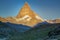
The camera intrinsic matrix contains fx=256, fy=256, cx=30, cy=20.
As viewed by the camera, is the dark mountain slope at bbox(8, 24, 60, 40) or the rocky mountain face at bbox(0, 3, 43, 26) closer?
the dark mountain slope at bbox(8, 24, 60, 40)

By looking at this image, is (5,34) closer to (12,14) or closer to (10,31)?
(10,31)

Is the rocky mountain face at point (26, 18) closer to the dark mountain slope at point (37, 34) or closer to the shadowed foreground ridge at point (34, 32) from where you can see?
the shadowed foreground ridge at point (34, 32)

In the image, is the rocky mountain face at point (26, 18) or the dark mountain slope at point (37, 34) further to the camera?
the rocky mountain face at point (26, 18)

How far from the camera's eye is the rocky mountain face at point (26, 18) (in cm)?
1148

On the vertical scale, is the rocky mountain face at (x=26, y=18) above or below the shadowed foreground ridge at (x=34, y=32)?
above

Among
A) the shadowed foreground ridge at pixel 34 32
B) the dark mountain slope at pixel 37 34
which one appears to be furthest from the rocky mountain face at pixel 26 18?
the dark mountain slope at pixel 37 34

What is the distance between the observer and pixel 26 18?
458 inches

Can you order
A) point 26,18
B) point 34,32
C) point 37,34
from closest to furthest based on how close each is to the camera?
point 37,34 < point 34,32 < point 26,18

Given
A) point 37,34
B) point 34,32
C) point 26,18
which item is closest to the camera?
point 37,34

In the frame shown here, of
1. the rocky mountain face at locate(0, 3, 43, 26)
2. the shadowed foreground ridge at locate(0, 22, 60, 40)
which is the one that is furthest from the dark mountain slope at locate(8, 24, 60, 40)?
the rocky mountain face at locate(0, 3, 43, 26)

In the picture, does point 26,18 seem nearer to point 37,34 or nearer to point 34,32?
point 34,32

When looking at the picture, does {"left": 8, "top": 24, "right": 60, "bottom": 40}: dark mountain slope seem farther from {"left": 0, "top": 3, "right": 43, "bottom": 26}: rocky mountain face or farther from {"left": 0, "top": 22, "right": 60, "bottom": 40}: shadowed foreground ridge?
{"left": 0, "top": 3, "right": 43, "bottom": 26}: rocky mountain face

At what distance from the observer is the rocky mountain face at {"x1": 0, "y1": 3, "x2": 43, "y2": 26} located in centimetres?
1148

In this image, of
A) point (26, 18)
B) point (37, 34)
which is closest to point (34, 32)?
point (37, 34)
